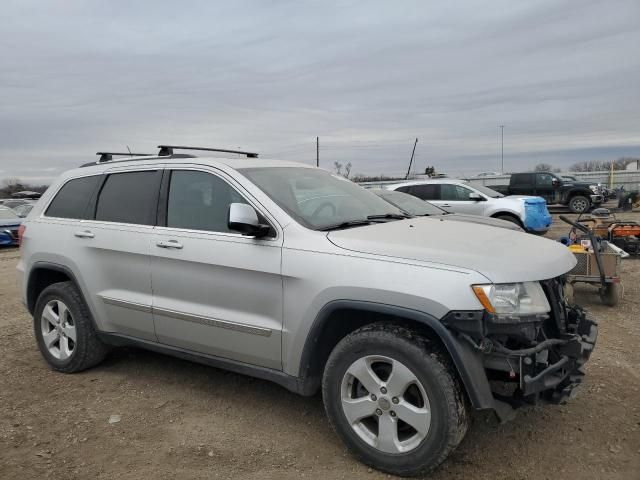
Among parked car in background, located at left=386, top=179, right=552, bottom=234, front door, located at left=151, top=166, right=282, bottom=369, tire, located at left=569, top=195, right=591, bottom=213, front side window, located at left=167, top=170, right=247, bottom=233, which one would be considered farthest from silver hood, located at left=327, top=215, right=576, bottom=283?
tire, located at left=569, top=195, right=591, bottom=213

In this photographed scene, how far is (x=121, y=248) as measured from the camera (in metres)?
4.20

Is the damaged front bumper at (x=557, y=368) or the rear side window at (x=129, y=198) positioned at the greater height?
the rear side window at (x=129, y=198)

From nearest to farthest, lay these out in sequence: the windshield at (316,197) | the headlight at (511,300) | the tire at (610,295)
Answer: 1. the headlight at (511,300)
2. the windshield at (316,197)
3. the tire at (610,295)

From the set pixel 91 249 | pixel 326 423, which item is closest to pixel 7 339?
pixel 91 249

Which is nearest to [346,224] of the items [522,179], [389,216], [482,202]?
[389,216]

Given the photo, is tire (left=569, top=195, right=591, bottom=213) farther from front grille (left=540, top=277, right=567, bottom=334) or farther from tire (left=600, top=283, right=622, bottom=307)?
front grille (left=540, top=277, right=567, bottom=334)

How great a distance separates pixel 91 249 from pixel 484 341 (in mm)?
3184

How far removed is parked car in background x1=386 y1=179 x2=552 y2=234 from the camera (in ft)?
45.9

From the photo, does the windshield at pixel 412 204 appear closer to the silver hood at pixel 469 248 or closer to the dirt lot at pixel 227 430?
the dirt lot at pixel 227 430

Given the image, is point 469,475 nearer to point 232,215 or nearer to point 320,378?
point 320,378

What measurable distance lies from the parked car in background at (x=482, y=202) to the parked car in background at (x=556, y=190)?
8.98 metres

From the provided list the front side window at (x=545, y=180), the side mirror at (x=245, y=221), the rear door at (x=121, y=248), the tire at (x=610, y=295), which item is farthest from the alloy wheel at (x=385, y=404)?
the front side window at (x=545, y=180)

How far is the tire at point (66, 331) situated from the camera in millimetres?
4586

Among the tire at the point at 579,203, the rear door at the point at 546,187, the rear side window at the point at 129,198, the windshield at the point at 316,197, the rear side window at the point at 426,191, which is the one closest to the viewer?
the windshield at the point at 316,197
